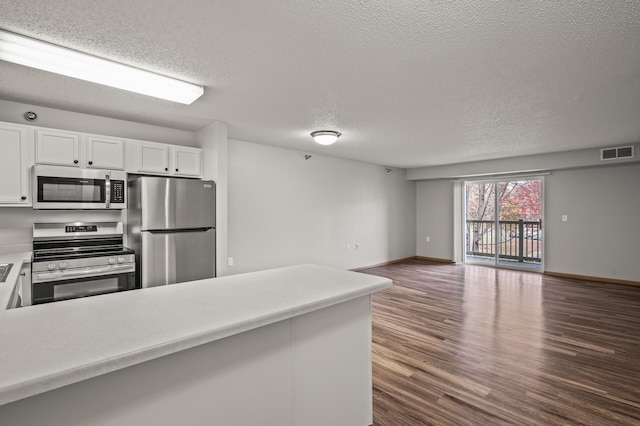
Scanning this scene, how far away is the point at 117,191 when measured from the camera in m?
3.38

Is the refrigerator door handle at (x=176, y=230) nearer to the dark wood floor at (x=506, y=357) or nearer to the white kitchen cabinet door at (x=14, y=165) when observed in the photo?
the white kitchen cabinet door at (x=14, y=165)

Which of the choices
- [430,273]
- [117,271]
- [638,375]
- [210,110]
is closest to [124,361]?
[117,271]

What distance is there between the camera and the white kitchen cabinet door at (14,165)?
9.15ft

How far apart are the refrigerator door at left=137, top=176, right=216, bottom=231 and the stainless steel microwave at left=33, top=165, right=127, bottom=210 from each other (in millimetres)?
284

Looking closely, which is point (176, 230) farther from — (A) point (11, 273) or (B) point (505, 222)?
(B) point (505, 222)

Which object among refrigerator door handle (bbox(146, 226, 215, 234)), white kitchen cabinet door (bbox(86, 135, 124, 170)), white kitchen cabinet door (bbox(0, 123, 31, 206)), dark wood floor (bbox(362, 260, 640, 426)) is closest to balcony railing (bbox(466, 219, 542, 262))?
dark wood floor (bbox(362, 260, 640, 426))

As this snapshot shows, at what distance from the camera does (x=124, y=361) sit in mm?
832

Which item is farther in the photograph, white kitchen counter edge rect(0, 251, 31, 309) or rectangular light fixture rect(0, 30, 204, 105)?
rectangular light fixture rect(0, 30, 204, 105)

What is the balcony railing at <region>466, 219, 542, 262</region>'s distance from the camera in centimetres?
682

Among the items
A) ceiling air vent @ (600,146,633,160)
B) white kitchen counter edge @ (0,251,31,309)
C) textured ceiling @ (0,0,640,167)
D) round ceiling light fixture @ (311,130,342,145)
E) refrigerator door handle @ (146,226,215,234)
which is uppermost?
textured ceiling @ (0,0,640,167)

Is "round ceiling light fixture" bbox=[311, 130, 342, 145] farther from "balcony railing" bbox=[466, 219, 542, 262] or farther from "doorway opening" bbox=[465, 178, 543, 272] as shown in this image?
"balcony railing" bbox=[466, 219, 542, 262]

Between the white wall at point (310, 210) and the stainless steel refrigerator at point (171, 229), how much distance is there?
967 millimetres

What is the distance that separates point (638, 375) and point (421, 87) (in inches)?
116

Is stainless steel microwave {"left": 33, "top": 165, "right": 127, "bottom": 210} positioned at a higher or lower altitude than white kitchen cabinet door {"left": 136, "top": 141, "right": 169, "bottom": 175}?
lower
